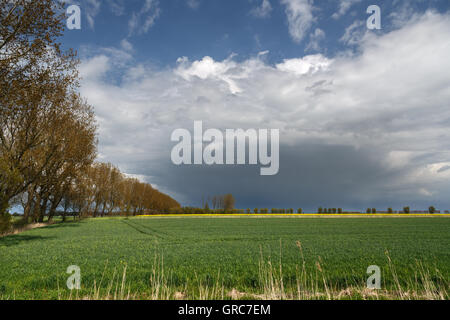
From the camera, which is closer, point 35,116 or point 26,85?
point 26,85

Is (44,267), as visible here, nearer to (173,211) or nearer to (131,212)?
(131,212)

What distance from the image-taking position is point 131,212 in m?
123

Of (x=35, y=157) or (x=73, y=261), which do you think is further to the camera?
(x=35, y=157)

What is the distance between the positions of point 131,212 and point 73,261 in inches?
4473

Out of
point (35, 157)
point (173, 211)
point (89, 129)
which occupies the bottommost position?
point (173, 211)

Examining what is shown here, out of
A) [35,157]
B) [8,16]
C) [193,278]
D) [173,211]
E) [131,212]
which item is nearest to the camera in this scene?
[193,278]

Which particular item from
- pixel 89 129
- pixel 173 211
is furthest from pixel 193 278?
pixel 173 211
